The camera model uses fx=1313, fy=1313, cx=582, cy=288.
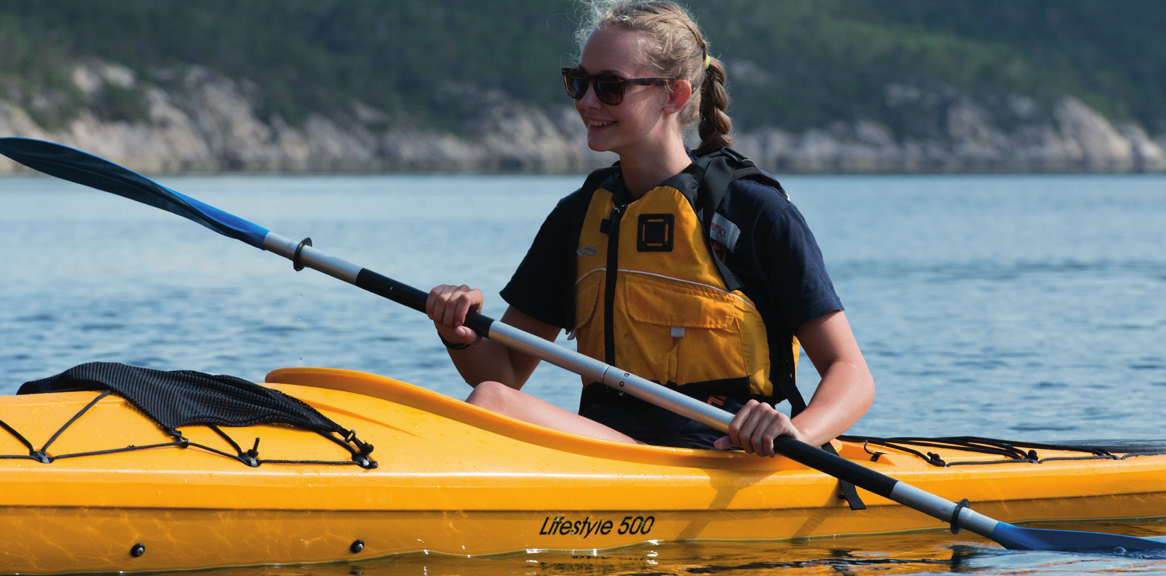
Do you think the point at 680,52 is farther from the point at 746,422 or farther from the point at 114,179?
the point at 114,179

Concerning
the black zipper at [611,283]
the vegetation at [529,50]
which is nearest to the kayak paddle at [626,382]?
the black zipper at [611,283]

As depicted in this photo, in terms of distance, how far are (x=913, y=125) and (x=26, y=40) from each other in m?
59.4

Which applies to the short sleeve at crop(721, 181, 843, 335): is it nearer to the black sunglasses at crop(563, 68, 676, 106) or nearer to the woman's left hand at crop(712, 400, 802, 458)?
the woman's left hand at crop(712, 400, 802, 458)

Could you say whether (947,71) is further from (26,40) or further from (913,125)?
(26,40)

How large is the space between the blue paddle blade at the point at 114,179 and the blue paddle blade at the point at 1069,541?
2408 millimetres

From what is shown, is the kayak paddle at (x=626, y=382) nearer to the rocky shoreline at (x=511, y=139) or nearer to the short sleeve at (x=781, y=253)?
the short sleeve at (x=781, y=253)

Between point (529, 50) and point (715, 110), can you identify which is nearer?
point (715, 110)

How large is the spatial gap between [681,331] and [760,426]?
36 centimetres

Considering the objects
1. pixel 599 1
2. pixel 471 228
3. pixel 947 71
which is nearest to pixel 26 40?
pixel 471 228

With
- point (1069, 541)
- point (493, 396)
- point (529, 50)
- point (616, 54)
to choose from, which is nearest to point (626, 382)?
point (493, 396)

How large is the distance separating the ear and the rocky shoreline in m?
60.3

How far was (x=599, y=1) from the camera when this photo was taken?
3.68 m

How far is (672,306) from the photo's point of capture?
11.4ft

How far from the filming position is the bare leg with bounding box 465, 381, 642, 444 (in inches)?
142
